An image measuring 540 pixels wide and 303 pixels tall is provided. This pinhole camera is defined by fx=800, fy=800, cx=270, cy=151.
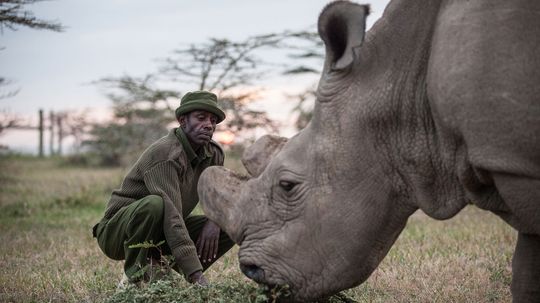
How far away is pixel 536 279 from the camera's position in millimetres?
3809

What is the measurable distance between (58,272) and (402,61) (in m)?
3.90

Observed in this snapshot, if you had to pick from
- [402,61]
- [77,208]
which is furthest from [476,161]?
[77,208]

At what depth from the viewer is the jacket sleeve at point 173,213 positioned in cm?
481

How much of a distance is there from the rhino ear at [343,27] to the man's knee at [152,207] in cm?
183

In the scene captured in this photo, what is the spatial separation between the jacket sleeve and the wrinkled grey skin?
43.3 inches

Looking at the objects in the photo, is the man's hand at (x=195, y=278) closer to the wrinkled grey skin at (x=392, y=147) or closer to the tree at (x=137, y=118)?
the wrinkled grey skin at (x=392, y=147)

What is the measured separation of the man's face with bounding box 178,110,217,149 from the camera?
5074mm

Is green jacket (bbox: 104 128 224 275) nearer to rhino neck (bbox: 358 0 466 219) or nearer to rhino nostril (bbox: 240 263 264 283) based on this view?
rhino nostril (bbox: 240 263 264 283)

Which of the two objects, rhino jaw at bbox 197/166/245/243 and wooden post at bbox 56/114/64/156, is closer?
rhino jaw at bbox 197/166/245/243

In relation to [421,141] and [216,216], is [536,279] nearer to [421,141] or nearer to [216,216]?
[421,141]

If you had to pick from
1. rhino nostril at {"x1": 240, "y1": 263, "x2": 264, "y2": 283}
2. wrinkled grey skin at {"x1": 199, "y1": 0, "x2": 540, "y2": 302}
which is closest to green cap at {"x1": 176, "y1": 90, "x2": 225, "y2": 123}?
wrinkled grey skin at {"x1": 199, "y1": 0, "x2": 540, "y2": 302}

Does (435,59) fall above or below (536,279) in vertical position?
above

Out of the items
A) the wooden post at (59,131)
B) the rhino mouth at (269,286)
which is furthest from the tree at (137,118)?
the wooden post at (59,131)

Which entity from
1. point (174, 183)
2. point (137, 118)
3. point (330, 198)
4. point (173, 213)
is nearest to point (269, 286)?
point (330, 198)
